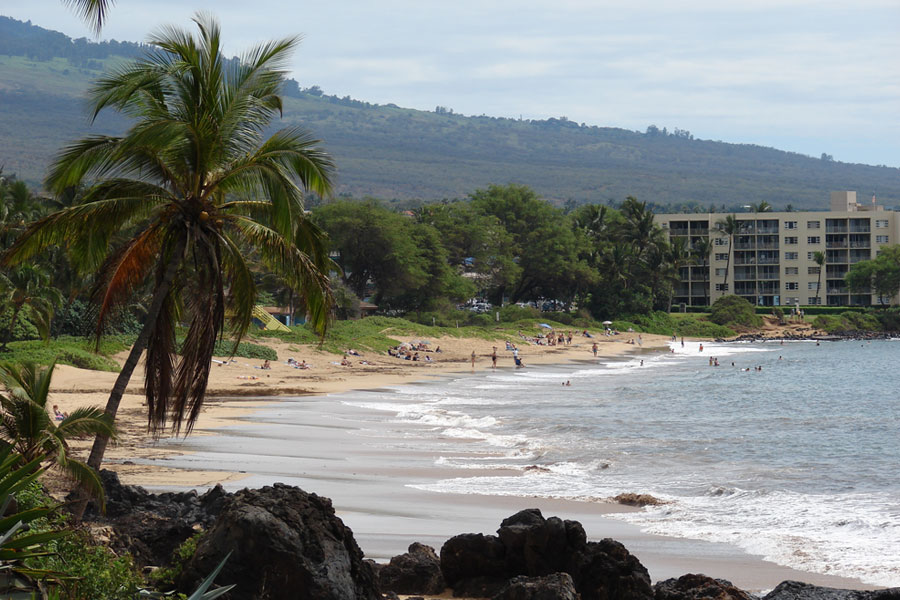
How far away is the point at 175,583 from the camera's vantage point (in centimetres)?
711

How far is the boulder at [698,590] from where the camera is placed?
805 centimetres

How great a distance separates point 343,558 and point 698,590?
120 inches

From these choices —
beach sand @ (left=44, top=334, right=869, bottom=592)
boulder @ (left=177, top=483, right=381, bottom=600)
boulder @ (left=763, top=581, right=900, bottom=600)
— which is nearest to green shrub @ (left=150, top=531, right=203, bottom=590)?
boulder @ (left=177, top=483, right=381, bottom=600)

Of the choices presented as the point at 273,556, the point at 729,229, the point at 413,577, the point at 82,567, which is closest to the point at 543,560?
the point at 413,577

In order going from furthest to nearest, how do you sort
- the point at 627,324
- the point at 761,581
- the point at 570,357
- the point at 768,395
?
the point at 627,324, the point at 570,357, the point at 768,395, the point at 761,581

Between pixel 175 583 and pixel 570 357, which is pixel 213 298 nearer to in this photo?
pixel 175 583

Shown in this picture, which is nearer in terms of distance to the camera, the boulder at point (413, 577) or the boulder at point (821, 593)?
the boulder at point (821, 593)

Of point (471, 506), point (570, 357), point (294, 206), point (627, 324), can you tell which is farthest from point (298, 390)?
point (627, 324)

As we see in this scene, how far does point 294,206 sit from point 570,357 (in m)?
54.5

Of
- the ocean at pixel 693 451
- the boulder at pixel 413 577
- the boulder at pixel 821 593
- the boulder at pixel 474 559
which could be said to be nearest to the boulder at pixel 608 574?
the boulder at pixel 474 559

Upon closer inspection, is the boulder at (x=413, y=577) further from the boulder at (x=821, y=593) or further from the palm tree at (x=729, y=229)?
the palm tree at (x=729, y=229)

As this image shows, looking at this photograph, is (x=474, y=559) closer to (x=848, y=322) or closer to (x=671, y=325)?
(x=671, y=325)

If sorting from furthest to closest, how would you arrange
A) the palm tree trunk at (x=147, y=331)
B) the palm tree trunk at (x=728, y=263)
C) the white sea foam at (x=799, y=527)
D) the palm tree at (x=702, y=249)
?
the palm tree trunk at (x=728, y=263)
the palm tree at (x=702, y=249)
the white sea foam at (x=799, y=527)
the palm tree trunk at (x=147, y=331)

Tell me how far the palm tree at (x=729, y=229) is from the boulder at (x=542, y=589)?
10855cm
